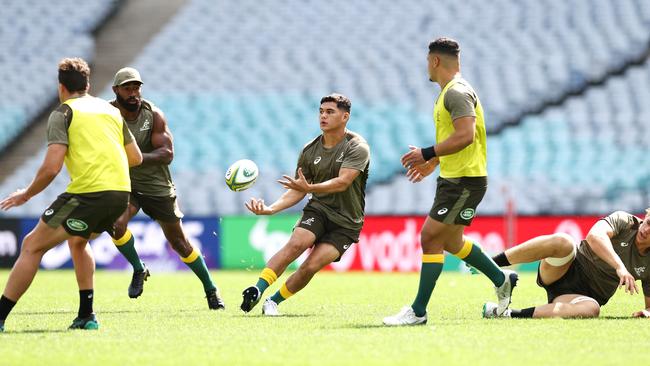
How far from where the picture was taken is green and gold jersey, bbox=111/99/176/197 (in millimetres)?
11008

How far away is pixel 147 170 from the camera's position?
36.6 ft

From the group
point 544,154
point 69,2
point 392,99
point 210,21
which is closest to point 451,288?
point 544,154

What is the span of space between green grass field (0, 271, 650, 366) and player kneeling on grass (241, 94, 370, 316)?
0.38 metres

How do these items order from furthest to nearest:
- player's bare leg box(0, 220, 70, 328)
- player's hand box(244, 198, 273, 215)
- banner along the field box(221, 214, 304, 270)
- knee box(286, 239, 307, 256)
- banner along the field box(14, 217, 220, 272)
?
1. banner along the field box(14, 217, 220, 272)
2. banner along the field box(221, 214, 304, 270)
3. knee box(286, 239, 307, 256)
4. player's hand box(244, 198, 273, 215)
5. player's bare leg box(0, 220, 70, 328)

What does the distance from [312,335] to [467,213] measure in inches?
69.5

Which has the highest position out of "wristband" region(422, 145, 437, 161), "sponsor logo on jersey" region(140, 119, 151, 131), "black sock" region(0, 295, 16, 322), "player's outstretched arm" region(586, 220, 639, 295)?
"wristband" region(422, 145, 437, 161)

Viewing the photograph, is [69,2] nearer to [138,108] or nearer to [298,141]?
[298,141]

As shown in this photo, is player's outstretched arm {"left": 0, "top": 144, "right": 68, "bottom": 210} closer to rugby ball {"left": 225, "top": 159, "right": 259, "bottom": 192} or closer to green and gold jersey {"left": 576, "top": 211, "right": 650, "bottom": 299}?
rugby ball {"left": 225, "top": 159, "right": 259, "bottom": 192}

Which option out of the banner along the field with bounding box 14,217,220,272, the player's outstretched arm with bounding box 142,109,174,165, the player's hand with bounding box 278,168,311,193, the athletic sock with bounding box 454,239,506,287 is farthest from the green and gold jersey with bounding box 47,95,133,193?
the banner along the field with bounding box 14,217,220,272

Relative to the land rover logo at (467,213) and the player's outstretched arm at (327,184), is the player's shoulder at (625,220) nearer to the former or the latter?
the land rover logo at (467,213)

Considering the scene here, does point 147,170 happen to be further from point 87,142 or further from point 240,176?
point 87,142

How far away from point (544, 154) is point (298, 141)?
5610 mm

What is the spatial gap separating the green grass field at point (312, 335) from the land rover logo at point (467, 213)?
907mm

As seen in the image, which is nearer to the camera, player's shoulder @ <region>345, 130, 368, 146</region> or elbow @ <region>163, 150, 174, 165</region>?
player's shoulder @ <region>345, 130, 368, 146</region>
